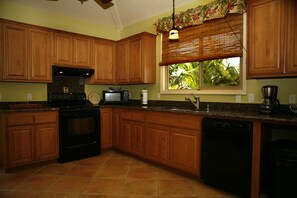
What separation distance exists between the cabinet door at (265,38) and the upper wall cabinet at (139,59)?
1963 mm

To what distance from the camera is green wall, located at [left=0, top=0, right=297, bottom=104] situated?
264cm

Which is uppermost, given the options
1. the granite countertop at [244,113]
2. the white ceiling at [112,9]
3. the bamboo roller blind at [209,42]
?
the white ceiling at [112,9]

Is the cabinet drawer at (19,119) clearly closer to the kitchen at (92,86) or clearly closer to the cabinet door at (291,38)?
the kitchen at (92,86)

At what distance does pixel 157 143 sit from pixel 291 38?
226 centimetres

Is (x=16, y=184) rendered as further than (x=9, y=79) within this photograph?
No

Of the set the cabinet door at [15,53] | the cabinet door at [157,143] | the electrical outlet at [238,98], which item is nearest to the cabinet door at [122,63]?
the cabinet door at [157,143]

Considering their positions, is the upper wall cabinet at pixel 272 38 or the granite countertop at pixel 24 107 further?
the granite countertop at pixel 24 107

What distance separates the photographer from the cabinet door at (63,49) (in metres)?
3.76

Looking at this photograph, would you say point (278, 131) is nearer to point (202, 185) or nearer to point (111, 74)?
point (202, 185)

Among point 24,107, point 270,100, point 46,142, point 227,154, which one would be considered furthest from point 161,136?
point 24,107

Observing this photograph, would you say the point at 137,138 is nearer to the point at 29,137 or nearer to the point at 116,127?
the point at 116,127

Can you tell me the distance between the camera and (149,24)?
427cm

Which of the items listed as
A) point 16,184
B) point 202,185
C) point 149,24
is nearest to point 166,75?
point 149,24

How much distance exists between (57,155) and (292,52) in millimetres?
3712
